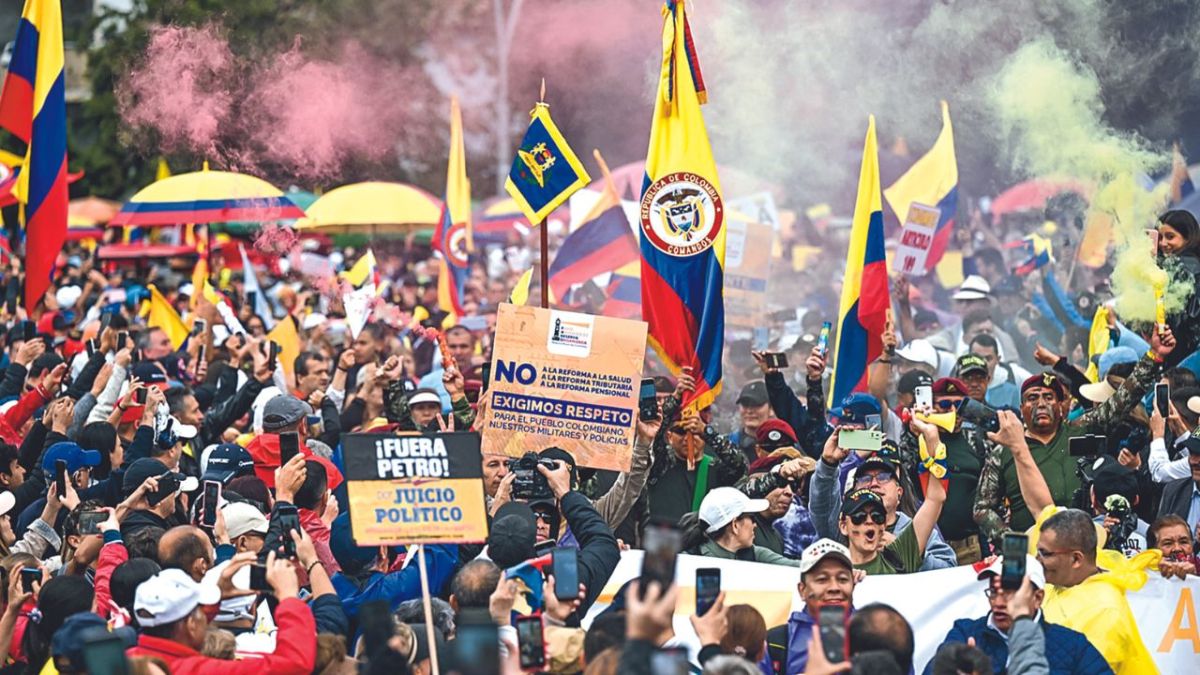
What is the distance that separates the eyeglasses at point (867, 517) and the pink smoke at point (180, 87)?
35.8 feet

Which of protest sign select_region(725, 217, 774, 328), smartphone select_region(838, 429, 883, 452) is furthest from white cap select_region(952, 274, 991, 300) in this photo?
smartphone select_region(838, 429, 883, 452)

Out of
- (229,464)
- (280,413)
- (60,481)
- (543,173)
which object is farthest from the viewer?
(543,173)

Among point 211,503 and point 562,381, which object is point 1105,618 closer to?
point 562,381

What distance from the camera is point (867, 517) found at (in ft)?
25.2

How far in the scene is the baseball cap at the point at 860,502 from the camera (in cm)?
767

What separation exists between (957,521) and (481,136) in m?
27.5

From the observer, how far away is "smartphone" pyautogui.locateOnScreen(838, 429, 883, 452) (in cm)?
839

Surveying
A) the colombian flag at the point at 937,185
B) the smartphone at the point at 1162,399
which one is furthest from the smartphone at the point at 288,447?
the colombian flag at the point at 937,185

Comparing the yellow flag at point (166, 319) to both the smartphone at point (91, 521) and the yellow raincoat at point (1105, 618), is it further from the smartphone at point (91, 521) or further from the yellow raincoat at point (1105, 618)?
the yellow raincoat at point (1105, 618)

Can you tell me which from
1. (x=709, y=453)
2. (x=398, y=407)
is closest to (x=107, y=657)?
(x=709, y=453)

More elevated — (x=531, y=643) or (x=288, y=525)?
(x=288, y=525)

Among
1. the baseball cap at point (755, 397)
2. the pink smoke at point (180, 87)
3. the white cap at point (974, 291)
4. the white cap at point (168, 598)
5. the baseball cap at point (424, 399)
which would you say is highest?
the pink smoke at point (180, 87)

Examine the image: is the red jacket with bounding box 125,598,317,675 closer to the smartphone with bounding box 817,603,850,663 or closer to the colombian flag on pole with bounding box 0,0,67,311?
the smartphone with bounding box 817,603,850,663

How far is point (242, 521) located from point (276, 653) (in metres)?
1.56
